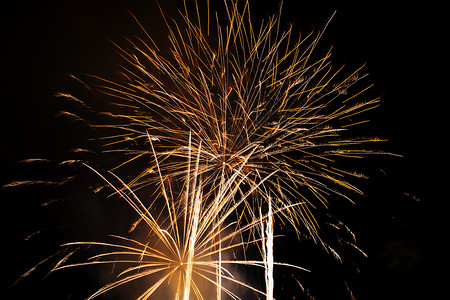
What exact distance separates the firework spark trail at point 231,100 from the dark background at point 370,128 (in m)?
0.26

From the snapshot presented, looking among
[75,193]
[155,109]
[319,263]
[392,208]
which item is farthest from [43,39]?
[392,208]

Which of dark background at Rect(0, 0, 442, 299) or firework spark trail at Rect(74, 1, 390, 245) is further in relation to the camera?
firework spark trail at Rect(74, 1, 390, 245)

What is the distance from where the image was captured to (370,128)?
336 centimetres

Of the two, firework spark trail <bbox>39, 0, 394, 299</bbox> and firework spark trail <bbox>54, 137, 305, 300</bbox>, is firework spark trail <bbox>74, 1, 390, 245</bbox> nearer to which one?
firework spark trail <bbox>39, 0, 394, 299</bbox>

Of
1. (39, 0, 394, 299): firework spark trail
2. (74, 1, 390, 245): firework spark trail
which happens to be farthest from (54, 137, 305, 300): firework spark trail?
(74, 1, 390, 245): firework spark trail

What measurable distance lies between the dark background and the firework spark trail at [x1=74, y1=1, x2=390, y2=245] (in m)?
0.26

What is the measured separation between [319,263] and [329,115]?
8.12 feet

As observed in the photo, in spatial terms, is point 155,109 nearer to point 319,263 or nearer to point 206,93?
point 206,93

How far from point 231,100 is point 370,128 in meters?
→ 1.99

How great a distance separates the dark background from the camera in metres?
2.61

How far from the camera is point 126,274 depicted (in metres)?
3.17

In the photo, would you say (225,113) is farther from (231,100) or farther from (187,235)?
(187,235)

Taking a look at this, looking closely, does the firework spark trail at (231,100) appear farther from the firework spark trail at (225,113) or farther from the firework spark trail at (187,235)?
the firework spark trail at (187,235)

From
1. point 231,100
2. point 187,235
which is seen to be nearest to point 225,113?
point 231,100
